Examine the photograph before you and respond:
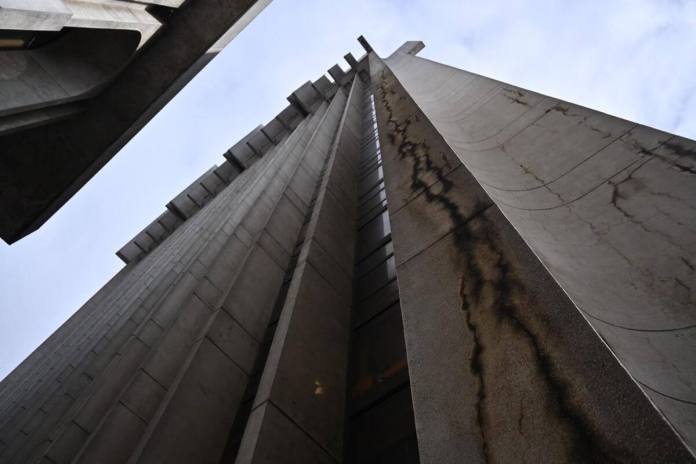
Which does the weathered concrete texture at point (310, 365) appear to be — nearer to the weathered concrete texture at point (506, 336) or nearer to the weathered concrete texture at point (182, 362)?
→ the weathered concrete texture at point (182, 362)

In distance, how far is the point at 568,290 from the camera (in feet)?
9.80

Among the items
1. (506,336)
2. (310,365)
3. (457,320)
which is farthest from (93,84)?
(506,336)

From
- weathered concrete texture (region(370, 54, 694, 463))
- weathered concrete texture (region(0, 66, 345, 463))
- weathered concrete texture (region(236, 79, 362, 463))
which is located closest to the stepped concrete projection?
weathered concrete texture (region(0, 66, 345, 463))

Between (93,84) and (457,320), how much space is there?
691cm

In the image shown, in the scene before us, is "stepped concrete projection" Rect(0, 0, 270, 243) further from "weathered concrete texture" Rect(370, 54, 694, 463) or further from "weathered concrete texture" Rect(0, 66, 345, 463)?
"weathered concrete texture" Rect(370, 54, 694, 463)

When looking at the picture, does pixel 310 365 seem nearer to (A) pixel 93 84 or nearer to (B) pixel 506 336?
(B) pixel 506 336

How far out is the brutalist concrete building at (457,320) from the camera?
2.35m

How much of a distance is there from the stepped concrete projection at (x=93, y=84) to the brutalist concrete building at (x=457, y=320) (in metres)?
3.18

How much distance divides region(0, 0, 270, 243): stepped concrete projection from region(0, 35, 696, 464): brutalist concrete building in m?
3.18

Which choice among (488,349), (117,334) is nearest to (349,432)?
(488,349)

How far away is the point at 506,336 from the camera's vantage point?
2.83 meters

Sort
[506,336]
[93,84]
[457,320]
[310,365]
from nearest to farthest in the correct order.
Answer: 1. [506,336]
2. [457,320]
3. [310,365]
4. [93,84]

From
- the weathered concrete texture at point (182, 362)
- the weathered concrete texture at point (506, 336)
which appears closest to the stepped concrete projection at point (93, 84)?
the weathered concrete texture at point (182, 362)

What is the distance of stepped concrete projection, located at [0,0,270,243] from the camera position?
6.62 meters
